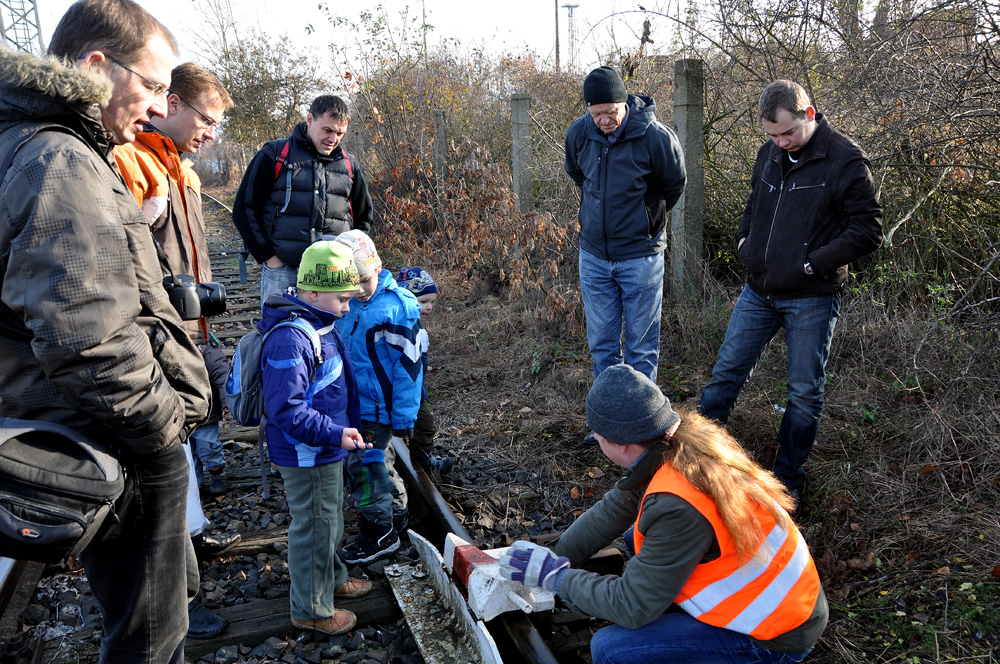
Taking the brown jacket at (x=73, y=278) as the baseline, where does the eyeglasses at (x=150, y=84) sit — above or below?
above

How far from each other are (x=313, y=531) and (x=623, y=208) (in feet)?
9.73

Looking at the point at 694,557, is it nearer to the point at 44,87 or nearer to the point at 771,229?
the point at 44,87

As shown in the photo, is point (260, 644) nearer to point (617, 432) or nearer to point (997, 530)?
point (617, 432)

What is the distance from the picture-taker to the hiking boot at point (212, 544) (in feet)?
11.8

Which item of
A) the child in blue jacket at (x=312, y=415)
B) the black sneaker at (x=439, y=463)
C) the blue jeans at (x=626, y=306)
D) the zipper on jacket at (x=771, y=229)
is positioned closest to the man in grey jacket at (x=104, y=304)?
the child in blue jacket at (x=312, y=415)

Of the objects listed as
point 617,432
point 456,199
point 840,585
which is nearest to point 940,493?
point 840,585

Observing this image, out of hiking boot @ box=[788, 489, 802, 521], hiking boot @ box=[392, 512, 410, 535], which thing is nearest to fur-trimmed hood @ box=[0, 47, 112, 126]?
hiking boot @ box=[392, 512, 410, 535]

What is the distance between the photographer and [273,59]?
23.2 meters

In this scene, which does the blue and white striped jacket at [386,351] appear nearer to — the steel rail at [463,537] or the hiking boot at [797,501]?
the steel rail at [463,537]

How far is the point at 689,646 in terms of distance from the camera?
2.28 m

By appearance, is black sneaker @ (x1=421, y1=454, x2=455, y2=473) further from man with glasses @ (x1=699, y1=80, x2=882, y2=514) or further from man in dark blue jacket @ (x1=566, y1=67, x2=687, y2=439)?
man with glasses @ (x1=699, y1=80, x2=882, y2=514)

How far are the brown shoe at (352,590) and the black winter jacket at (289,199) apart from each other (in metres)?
2.35

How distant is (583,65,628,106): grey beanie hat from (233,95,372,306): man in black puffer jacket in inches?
64.7

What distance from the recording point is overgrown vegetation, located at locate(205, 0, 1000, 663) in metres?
3.37
